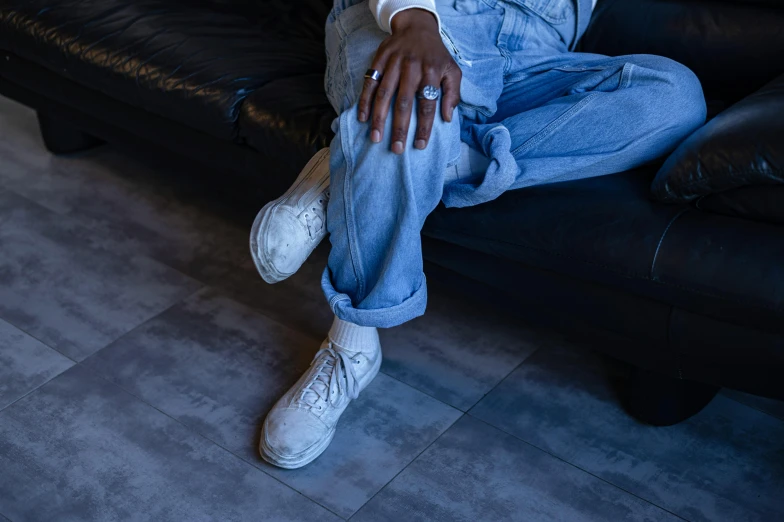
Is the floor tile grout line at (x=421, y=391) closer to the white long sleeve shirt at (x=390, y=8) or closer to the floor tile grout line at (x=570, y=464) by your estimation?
the floor tile grout line at (x=570, y=464)

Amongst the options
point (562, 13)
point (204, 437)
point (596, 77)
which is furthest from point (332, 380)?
point (562, 13)

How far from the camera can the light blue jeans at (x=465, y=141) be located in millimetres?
1276

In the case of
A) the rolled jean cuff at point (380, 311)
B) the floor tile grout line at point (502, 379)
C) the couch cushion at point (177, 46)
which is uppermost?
the couch cushion at point (177, 46)

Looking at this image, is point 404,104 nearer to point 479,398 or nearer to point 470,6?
point 470,6

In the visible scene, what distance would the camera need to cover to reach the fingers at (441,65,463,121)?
1.28m

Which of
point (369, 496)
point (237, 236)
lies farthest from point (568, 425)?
point (237, 236)

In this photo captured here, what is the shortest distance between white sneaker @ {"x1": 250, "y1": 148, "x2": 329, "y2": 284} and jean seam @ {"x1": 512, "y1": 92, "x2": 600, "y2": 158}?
316 millimetres

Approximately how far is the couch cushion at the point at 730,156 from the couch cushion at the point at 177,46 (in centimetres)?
81

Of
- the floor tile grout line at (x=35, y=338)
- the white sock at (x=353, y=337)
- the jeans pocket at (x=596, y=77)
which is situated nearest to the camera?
the jeans pocket at (x=596, y=77)

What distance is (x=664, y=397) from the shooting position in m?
1.40

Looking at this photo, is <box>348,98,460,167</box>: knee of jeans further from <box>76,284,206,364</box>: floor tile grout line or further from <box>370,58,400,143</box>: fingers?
<box>76,284,206,364</box>: floor tile grout line

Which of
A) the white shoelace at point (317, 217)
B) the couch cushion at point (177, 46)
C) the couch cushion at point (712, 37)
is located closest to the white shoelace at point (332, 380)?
the white shoelace at point (317, 217)

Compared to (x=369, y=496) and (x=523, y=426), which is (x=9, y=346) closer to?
(x=369, y=496)

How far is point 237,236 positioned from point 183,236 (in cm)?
12
